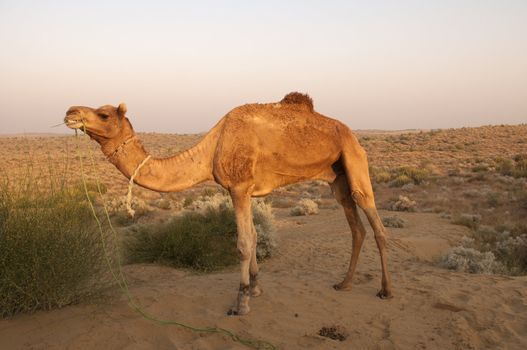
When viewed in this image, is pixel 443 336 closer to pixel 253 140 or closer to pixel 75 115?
pixel 253 140

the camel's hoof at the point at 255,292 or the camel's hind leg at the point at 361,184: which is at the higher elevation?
the camel's hind leg at the point at 361,184

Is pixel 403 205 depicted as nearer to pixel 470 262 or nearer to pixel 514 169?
pixel 470 262

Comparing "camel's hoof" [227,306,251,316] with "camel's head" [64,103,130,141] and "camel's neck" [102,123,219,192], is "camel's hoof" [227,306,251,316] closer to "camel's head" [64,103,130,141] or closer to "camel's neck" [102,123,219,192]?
"camel's neck" [102,123,219,192]

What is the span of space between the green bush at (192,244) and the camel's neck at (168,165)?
4622 mm

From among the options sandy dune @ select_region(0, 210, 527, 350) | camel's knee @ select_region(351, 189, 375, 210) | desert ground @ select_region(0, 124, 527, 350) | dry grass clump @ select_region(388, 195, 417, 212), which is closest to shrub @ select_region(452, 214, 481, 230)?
desert ground @ select_region(0, 124, 527, 350)

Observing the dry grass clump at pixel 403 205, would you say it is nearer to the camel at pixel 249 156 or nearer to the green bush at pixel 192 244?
the green bush at pixel 192 244

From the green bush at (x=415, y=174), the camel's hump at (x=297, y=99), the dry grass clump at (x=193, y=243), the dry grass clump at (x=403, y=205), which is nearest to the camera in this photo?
the camel's hump at (x=297, y=99)

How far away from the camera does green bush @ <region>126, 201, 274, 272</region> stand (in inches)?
386

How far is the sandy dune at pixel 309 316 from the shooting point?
491 cm

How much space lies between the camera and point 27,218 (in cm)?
544

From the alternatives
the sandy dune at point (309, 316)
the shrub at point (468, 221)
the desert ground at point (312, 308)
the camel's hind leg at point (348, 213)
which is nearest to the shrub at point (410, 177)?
the shrub at point (468, 221)

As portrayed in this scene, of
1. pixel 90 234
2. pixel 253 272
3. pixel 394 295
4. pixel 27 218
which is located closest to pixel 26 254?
pixel 27 218

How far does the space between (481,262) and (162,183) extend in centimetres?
696

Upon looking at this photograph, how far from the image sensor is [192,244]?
9938 mm
